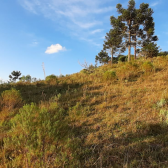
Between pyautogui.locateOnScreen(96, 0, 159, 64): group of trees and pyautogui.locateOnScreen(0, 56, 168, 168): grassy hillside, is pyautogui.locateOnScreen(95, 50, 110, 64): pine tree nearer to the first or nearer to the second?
pyautogui.locateOnScreen(96, 0, 159, 64): group of trees

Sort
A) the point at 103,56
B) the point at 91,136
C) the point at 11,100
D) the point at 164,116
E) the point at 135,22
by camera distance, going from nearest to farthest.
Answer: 1. the point at 91,136
2. the point at 164,116
3. the point at 11,100
4. the point at 135,22
5. the point at 103,56

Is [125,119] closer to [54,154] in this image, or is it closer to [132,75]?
[54,154]

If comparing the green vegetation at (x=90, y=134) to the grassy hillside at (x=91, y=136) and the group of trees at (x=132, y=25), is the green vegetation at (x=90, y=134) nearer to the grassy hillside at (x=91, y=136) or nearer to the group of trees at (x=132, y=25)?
the grassy hillside at (x=91, y=136)

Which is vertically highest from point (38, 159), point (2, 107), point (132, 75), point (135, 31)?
point (135, 31)

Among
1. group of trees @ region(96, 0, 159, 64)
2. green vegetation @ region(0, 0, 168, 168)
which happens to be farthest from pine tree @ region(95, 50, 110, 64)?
green vegetation @ region(0, 0, 168, 168)

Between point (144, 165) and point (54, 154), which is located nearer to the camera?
point (144, 165)

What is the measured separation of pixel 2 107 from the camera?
509 centimetres

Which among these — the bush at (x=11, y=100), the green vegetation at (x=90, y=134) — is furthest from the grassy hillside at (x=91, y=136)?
the bush at (x=11, y=100)

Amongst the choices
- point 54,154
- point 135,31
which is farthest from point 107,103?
point 135,31

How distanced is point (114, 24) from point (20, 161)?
19.2 m

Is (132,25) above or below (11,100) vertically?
above

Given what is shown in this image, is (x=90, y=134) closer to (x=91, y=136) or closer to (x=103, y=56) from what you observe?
(x=91, y=136)

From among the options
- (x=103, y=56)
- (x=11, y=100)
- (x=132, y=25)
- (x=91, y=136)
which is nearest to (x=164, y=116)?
(x=91, y=136)

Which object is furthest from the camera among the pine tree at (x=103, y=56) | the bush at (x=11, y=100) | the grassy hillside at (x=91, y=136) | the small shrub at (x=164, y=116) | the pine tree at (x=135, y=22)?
the pine tree at (x=103, y=56)
